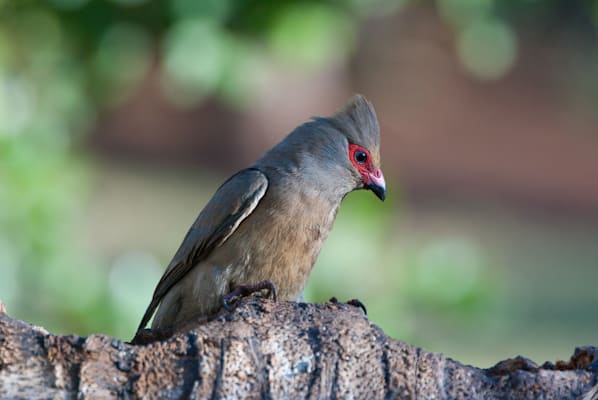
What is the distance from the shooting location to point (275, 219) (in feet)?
17.5

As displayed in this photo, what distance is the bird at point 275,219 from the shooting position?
526 cm

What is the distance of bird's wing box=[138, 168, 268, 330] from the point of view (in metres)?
5.40

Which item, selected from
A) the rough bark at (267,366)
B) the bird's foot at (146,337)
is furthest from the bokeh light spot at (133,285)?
the rough bark at (267,366)

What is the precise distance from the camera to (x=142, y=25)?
849cm

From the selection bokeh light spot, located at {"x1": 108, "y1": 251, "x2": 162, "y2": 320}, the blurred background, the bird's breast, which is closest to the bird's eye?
the bird's breast

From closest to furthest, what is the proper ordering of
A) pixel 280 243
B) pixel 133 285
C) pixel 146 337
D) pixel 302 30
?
pixel 146 337, pixel 280 243, pixel 133 285, pixel 302 30

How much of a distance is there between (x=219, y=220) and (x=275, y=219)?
11.4 inches

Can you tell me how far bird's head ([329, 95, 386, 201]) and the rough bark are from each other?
2.15 m

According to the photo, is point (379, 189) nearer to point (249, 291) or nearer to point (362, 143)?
point (362, 143)

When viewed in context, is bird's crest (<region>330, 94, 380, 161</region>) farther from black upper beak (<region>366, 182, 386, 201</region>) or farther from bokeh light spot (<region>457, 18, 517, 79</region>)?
bokeh light spot (<region>457, 18, 517, 79</region>)

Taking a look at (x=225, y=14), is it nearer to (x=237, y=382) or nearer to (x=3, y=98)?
(x=3, y=98)

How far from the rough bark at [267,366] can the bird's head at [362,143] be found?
2153 mm

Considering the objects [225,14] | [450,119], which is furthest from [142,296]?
[450,119]

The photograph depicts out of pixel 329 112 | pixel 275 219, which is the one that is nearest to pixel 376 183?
pixel 275 219
